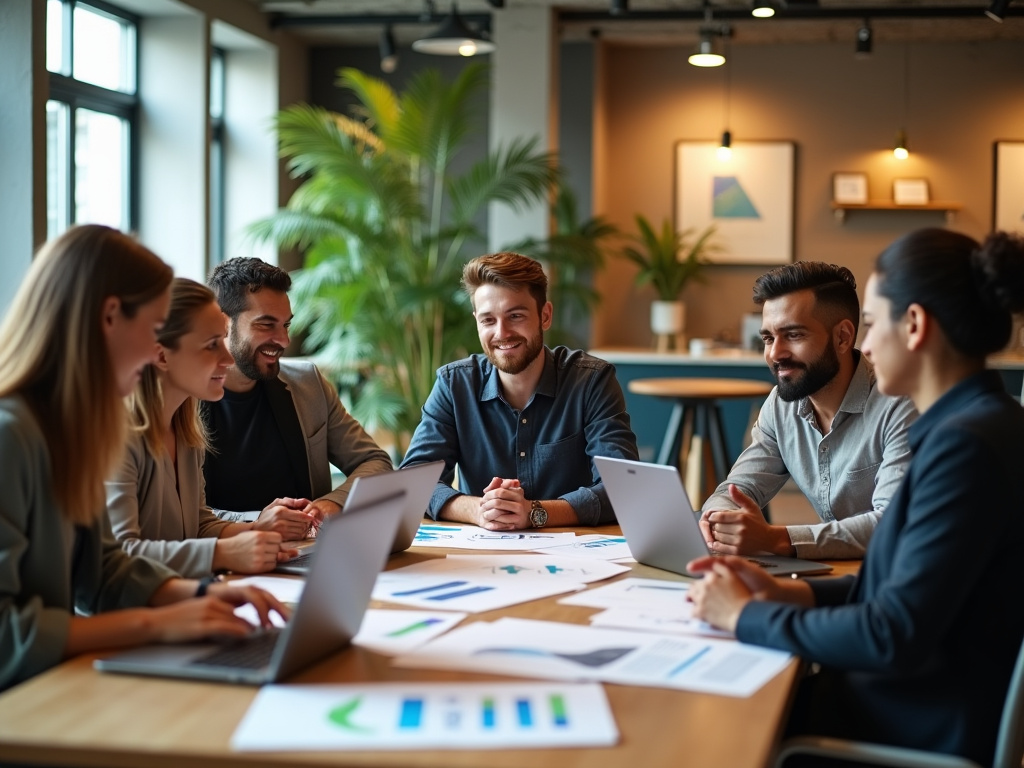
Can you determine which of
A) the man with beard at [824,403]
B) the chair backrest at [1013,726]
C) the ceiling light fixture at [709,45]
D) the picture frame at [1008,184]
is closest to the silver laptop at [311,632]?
the chair backrest at [1013,726]

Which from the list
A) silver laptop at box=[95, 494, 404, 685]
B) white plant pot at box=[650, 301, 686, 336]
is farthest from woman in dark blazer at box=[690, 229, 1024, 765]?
white plant pot at box=[650, 301, 686, 336]

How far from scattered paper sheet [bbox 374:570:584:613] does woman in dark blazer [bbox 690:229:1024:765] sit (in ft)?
1.08

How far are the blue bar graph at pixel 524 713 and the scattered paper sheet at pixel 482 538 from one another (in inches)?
39.2

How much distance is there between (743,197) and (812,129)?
2.28ft

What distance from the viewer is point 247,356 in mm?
2947

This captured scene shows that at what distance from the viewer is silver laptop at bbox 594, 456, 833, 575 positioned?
2105mm

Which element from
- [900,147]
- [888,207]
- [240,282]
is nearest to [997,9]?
[900,147]

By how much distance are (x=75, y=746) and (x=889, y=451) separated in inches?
73.5

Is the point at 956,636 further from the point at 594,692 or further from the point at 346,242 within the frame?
the point at 346,242

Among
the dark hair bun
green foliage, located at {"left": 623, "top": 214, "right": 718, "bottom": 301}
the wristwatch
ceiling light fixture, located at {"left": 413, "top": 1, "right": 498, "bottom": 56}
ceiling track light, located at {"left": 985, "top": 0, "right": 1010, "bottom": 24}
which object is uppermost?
ceiling track light, located at {"left": 985, "top": 0, "right": 1010, "bottom": 24}

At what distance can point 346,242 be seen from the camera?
21.5 ft

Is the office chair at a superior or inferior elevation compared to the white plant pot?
inferior

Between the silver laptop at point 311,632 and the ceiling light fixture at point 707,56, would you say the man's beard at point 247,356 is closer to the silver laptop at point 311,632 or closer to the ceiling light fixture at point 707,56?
the silver laptop at point 311,632

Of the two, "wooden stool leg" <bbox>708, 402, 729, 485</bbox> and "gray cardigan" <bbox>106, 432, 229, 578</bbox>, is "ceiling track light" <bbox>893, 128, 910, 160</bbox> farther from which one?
"gray cardigan" <bbox>106, 432, 229, 578</bbox>
